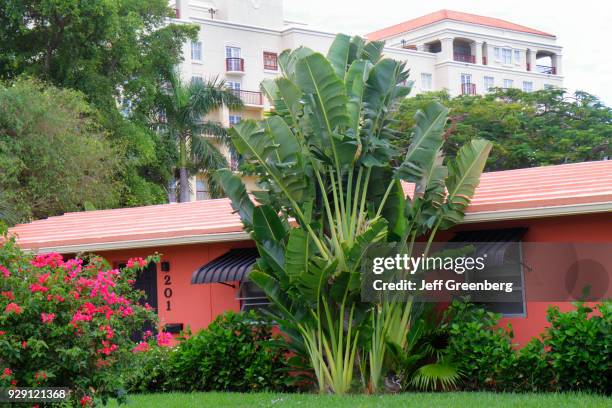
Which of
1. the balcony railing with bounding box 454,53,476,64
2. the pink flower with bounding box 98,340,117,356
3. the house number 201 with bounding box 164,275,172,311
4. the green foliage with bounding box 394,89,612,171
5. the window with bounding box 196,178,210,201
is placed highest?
the balcony railing with bounding box 454,53,476,64

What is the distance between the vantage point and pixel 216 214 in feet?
55.7

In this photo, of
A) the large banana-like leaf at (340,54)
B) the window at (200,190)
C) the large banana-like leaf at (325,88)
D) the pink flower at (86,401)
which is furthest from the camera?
the window at (200,190)

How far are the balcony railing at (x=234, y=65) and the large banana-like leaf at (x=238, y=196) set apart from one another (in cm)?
4335

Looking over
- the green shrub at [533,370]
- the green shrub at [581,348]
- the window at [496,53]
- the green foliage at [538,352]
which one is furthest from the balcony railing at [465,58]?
the green shrub at [581,348]

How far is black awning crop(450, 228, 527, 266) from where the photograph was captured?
40.9 ft

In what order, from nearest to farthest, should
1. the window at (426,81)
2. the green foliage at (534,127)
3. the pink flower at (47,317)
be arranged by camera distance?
1. the pink flower at (47,317)
2. the green foliage at (534,127)
3. the window at (426,81)

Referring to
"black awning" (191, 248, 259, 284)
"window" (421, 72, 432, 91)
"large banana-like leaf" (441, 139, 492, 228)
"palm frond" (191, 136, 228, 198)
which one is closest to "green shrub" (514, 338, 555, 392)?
"large banana-like leaf" (441, 139, 492, 228)

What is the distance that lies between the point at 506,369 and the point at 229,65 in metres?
46.1

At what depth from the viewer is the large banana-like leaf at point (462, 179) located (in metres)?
12.8

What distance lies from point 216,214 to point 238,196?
136 inches

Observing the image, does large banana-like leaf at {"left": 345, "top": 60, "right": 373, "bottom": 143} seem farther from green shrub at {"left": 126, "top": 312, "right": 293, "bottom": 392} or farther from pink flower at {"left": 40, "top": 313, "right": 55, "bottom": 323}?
pink flower at {"left": 40, "top": 313, "right": 55, "bottom": 323}

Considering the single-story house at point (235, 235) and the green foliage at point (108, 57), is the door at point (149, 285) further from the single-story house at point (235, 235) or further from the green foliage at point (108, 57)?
the green foliage at point (108, 57)

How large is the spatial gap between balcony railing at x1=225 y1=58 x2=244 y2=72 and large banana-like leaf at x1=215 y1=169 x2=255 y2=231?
1707 inches

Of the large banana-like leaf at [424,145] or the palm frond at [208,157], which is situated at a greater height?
the palm frond at [208,157]
